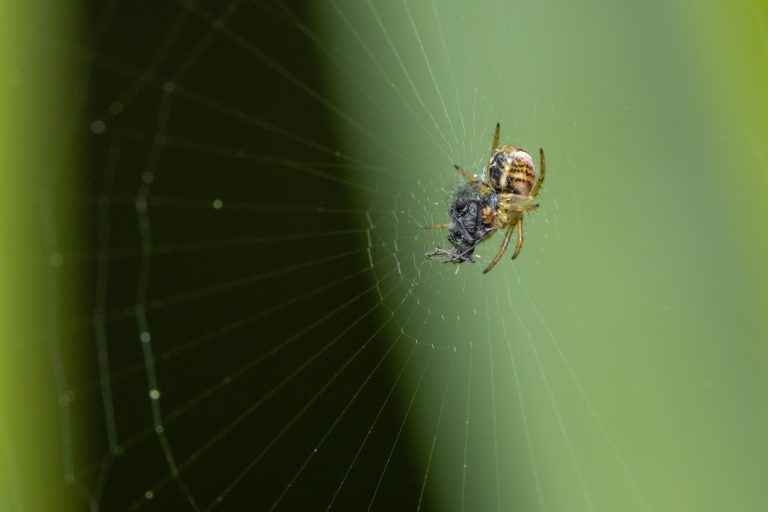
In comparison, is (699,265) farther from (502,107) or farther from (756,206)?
(502,107)

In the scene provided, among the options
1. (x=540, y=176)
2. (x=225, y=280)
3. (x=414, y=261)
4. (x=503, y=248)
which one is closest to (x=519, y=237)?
(x=503, y=248)

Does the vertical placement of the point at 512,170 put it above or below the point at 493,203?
above

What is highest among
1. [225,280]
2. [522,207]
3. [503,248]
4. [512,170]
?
[512,170]

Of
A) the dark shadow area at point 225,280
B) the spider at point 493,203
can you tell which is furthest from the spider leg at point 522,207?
the dark shadow area at point 225,280

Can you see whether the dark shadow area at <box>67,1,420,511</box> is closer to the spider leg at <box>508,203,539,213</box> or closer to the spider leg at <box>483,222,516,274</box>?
the spider leg at <box>483,222,516,274</box>

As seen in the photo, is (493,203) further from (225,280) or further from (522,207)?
(225,280)

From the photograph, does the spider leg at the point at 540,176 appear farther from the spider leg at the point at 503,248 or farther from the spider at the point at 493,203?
the spider leg at the point at 503,248

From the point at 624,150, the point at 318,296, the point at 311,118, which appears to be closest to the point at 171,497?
the point at 318,296
